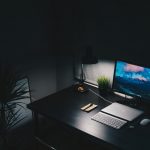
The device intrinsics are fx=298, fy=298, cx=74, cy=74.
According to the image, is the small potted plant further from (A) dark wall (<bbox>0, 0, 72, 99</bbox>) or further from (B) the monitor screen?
(A) dark wall (<bbox>0, 0, 72, 99</bbox>)

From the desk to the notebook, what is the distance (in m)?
0.08

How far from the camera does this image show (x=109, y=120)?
116 inches

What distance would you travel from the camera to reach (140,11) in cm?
312

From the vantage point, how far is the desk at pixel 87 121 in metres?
2.63

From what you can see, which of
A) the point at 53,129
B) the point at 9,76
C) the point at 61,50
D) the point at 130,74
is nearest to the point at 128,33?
the point at 130,74

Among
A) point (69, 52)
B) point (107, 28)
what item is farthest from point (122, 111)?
point (69, 52)

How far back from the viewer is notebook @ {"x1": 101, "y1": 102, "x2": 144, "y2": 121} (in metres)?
2.99

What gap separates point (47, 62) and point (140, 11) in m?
1.42

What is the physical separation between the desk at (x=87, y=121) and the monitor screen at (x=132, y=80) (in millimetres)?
289

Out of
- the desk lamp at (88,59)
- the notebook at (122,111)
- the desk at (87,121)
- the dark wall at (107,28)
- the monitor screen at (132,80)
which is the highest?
the dark wall at (107,28)

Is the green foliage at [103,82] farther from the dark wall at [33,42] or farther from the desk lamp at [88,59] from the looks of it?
the dark wall at [33,42]

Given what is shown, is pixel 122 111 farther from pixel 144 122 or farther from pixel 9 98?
pixel 9 98

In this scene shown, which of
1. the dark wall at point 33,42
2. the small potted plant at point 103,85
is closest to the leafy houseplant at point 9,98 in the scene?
the dark wall at point 33,42

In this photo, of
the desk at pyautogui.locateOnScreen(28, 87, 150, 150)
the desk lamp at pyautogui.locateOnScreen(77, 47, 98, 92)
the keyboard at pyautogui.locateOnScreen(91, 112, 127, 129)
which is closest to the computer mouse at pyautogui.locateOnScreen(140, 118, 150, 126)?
the desk at pyautogui.locateOnScreen(28, 87, 150, 150)
